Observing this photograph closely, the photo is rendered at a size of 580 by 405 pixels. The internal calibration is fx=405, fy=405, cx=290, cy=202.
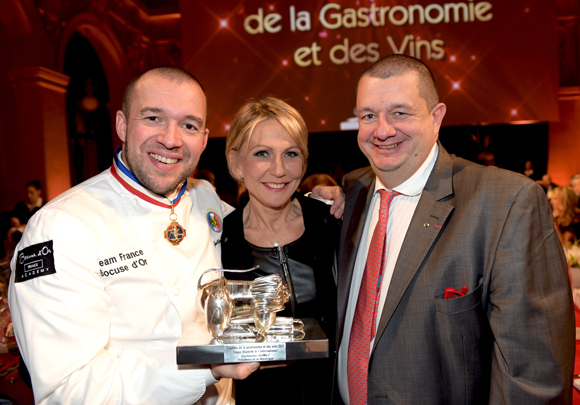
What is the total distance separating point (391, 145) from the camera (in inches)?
64.7

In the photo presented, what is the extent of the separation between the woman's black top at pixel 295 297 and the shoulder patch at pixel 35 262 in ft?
2.40

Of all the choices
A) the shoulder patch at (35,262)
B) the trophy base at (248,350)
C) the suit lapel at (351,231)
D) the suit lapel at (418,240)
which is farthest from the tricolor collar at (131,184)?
the suit lapel at (418,240)

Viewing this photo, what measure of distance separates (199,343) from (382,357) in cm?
66

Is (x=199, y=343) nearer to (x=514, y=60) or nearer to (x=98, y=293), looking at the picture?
(x=98, y=293)

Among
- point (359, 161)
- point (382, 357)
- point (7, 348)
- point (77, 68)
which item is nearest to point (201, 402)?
point (382, 357)

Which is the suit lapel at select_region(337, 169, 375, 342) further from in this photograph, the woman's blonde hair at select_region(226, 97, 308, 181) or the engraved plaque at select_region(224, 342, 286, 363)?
the engraved plaque at select_region(224, 342, 286, 363)

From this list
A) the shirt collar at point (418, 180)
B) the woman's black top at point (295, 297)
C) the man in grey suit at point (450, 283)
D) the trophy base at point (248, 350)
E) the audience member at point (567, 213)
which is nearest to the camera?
the trophy base at point (248, 350)

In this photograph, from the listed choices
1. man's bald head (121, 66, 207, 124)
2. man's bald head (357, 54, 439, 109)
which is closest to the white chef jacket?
man's bald head (121, 66, 207, 124)

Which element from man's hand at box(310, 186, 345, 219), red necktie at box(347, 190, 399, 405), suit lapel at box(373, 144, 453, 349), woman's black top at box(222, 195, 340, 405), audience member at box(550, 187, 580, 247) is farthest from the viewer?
audience member at box(550, 187, 580, 247)

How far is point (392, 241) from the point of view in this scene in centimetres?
162

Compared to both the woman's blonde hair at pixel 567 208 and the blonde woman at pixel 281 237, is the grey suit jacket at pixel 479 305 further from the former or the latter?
the woman's blonde hair at pixel 567 208

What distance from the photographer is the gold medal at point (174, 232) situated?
157cm

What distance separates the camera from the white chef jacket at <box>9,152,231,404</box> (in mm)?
1263

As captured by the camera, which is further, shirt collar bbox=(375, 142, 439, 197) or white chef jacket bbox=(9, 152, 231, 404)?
shirt collar bbox=(375, 142, 439, 197)
